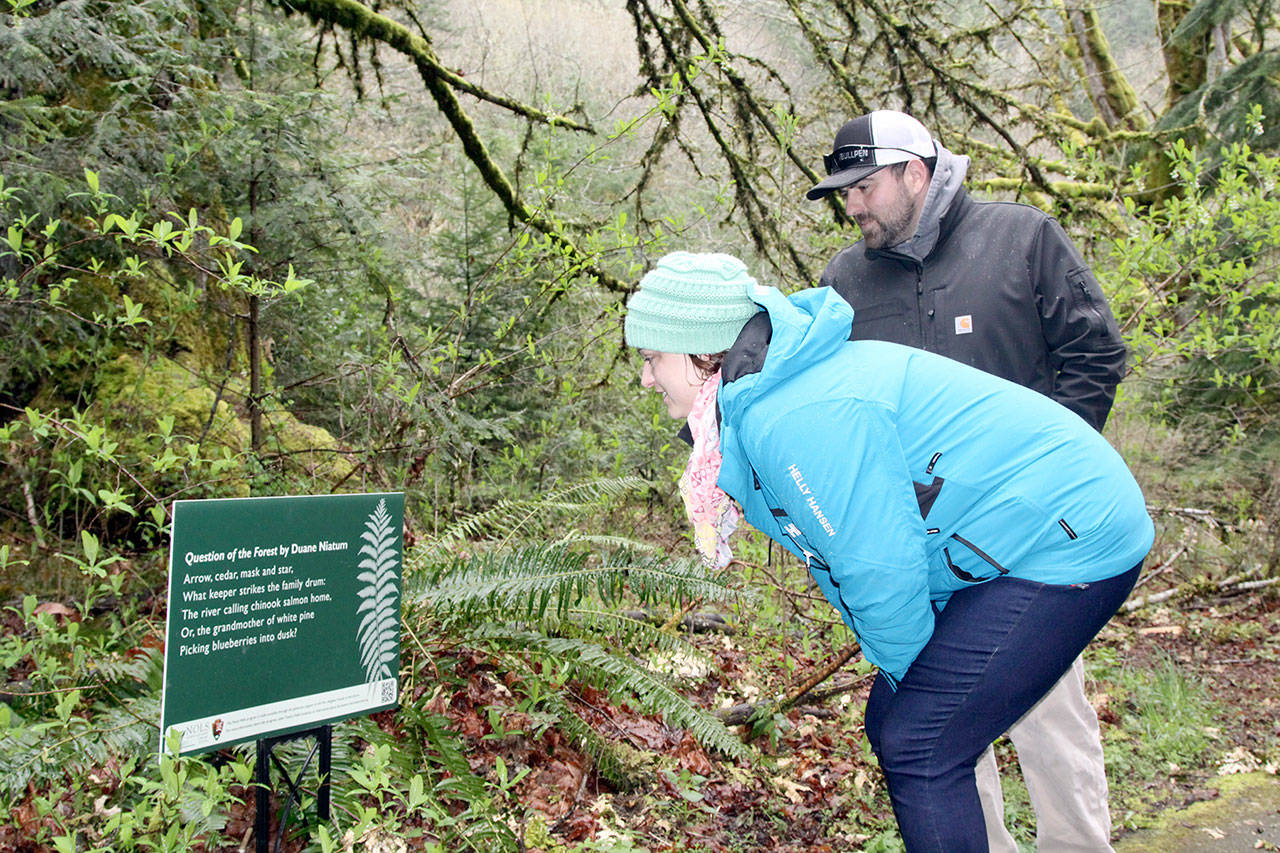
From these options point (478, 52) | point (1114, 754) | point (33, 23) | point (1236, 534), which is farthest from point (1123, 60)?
point (33, 23)

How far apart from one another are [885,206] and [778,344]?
1455mm

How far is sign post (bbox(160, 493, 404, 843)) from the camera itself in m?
2.33

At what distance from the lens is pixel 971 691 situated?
6.95 ft

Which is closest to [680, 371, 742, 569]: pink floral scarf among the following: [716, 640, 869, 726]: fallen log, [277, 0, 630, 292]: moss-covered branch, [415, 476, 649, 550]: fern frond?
[716, 640, 869, 726]: fallen log

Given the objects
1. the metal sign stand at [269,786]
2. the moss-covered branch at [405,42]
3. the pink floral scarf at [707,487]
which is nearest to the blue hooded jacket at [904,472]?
the pink floral scarf at [707,487]

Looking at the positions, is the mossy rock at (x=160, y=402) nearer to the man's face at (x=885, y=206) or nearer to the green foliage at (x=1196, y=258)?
the man's face at (x=885, y=206)

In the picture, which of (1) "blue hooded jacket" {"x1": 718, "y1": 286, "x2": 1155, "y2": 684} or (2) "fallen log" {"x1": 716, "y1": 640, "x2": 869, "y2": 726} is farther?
(2) "fallen log" {"x1": 716, "y1": 640, "x2": 869, "y2": 726}

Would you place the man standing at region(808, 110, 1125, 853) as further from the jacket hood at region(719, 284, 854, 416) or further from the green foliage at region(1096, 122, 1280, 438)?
the green foliage at region(1096, 122, 1280, 438)

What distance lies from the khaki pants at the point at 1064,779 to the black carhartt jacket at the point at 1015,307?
3.17ft

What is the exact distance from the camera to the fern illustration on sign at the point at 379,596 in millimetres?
2740

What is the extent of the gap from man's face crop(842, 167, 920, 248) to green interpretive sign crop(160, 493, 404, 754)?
194cm

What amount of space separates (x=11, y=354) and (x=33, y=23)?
178cm

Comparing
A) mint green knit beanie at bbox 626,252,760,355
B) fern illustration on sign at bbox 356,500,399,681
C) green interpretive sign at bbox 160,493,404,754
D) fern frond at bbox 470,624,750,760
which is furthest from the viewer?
fern frond at bbox 470,624,750,760

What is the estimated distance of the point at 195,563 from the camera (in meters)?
2.33
